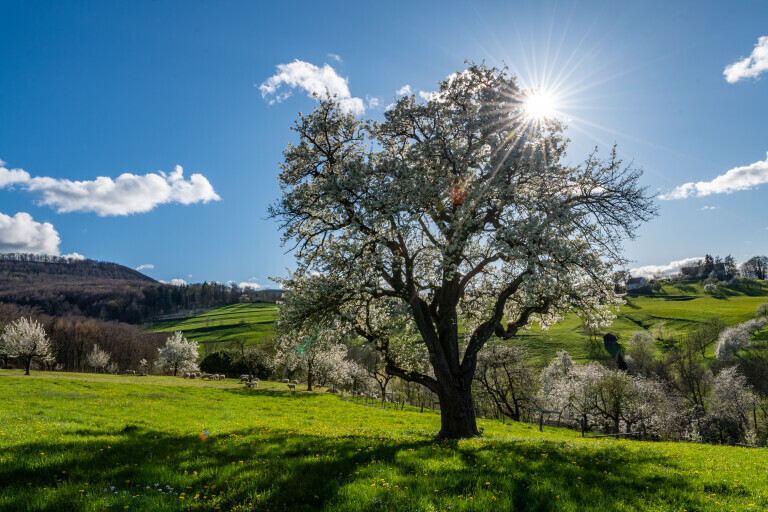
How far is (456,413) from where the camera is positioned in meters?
17.4

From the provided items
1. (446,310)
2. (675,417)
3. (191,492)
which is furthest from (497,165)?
(675,417)

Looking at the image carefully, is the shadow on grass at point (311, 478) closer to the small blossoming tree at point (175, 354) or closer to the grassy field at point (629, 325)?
the small blossoming tree at point (175, 354)

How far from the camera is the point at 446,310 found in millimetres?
18344

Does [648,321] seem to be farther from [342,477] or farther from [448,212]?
[342,477]

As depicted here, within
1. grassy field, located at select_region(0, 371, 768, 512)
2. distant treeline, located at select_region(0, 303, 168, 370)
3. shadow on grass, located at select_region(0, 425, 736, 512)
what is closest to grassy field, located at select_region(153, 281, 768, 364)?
distant treeline, located at select_region(0, 303, 168, 370)

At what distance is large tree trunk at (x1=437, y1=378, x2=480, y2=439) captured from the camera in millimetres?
17297

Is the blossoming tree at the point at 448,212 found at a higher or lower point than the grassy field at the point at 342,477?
higher

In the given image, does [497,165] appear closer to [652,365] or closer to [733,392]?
[733,392]

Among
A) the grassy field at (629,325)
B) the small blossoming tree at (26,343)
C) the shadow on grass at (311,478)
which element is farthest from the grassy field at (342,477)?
the grassy field at (629,325)

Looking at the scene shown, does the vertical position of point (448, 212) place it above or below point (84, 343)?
above

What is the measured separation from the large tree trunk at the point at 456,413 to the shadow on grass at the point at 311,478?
532cm

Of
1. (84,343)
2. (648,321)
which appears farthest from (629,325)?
(84,343)

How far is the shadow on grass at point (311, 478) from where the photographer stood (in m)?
7.04

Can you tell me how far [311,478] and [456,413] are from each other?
10.5 metres
